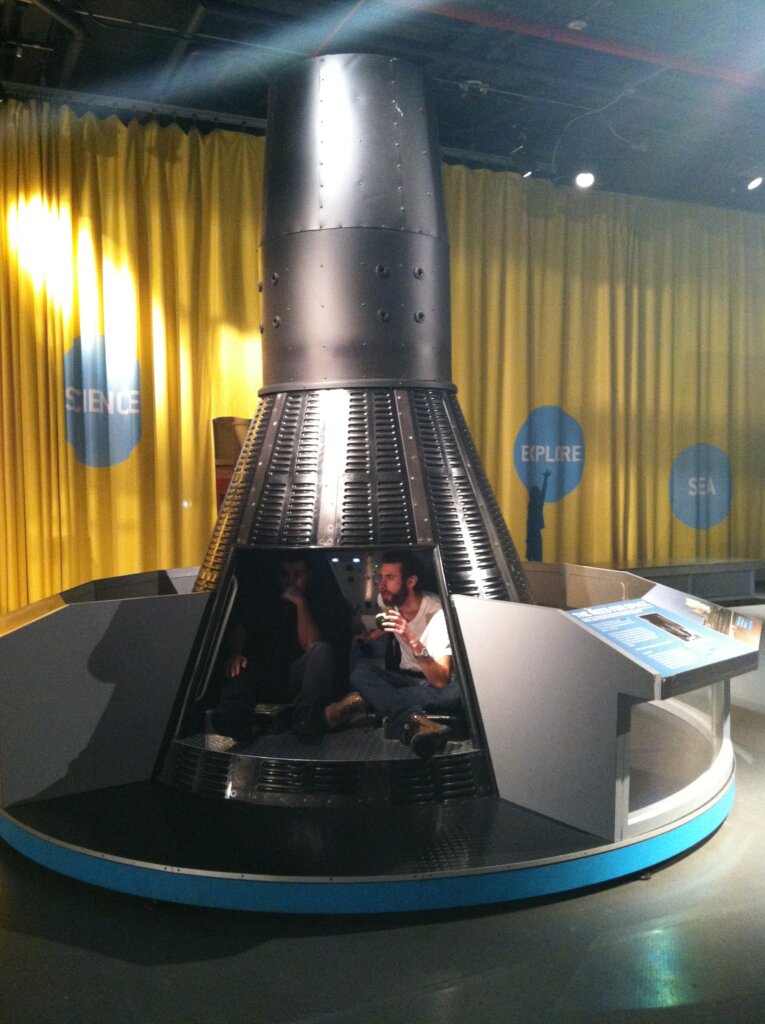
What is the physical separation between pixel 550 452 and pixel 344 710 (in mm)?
5285

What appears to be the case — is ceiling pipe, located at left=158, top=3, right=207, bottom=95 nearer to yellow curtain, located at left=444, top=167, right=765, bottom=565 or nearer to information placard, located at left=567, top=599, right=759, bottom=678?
yellow curtain, located at left=444, top=167, right=765, bottom=565

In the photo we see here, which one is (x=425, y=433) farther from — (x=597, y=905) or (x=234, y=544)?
(x=597, y=905)

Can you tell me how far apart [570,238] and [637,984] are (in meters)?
7.23

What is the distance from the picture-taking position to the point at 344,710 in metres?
3.50

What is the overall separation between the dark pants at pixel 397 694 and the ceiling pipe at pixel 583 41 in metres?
4.02

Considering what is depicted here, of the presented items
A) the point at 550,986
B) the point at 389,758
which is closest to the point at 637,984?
the point at 550,986

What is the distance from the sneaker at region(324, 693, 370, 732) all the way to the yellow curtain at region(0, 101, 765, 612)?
3586mm

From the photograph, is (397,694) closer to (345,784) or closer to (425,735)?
(425,735)

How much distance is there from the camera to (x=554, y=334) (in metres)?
8.30

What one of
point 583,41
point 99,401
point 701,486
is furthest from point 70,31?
point 701,486

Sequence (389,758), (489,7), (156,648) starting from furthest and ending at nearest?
(489,7) → (156,648) → (389,758)

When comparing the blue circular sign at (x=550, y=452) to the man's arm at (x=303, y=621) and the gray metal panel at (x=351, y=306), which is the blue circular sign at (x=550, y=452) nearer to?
the gray metal panel at (x=351, y=306)

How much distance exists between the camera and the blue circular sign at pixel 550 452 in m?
8.18

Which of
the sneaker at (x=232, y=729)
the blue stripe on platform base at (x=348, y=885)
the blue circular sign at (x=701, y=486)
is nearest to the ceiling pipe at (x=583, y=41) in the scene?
the blue circular sign at (x=701, y=486)
